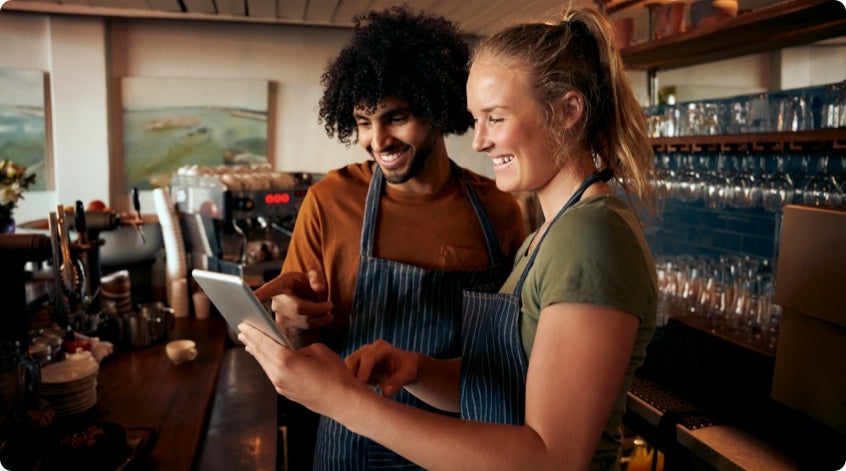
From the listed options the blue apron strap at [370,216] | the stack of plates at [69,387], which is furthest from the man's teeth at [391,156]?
the stack of plates at [69,387]

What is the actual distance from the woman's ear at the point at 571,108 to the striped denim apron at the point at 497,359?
102 millimetres

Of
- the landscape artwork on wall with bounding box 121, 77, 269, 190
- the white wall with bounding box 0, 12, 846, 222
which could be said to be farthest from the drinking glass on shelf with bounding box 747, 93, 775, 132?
the landscape artwork on wall with bounding box 121, 77, 269, 190

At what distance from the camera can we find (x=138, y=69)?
5086 millimetres

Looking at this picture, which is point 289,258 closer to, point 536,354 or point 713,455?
point 536,354

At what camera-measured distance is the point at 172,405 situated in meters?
1.98

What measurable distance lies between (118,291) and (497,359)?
2.38 m

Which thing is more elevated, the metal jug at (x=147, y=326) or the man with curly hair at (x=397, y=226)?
the man with curly hair at (x=397, y=226)

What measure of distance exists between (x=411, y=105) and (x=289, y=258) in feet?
1.82

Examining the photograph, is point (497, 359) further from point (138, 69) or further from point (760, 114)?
point (138, 69)

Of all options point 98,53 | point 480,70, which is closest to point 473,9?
point 98,53

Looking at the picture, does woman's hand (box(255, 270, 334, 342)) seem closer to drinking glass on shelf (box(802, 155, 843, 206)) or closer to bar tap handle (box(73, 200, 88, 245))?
bar tap handle (box(73, 200, 88, 245))

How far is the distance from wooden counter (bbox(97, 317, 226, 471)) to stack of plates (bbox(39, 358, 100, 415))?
0.22 ft

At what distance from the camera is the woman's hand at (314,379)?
0.96 metres

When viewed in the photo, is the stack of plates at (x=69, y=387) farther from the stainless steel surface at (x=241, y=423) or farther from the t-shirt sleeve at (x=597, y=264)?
the t-shirt sleeve at (x=597, y=264)
